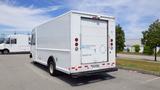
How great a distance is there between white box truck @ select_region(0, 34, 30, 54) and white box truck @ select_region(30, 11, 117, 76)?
21.4m

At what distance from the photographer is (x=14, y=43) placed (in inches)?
1233

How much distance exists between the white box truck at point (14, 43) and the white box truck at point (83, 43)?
21.4 m

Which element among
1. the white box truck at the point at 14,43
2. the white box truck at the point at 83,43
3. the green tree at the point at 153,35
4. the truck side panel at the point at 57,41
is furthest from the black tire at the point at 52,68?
the white box truck at the point at 14,43

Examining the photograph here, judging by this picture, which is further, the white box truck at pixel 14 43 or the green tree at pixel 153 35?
the white box truck at pixel 14 43

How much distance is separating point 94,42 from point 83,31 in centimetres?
79

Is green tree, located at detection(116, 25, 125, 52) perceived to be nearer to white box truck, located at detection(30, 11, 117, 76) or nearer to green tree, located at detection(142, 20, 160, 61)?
green tree, located at detection(142, 20, 160, 61)

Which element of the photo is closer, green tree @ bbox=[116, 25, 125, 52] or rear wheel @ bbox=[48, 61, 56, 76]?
rear wheel @ bbox=[48, 61, 56, 76]

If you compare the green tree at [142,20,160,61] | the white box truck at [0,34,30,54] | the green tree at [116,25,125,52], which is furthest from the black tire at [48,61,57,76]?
the green tree at [116,25,125,52]

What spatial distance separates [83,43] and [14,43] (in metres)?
23.9

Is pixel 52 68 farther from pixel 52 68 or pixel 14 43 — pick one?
pixel 14 43

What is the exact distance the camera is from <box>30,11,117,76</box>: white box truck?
9.15 metres

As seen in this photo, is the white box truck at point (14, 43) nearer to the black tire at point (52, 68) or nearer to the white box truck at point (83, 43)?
the black tire at point (52, 68)

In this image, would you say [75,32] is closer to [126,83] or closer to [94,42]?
[94,42]

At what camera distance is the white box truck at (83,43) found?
30.0 feet
